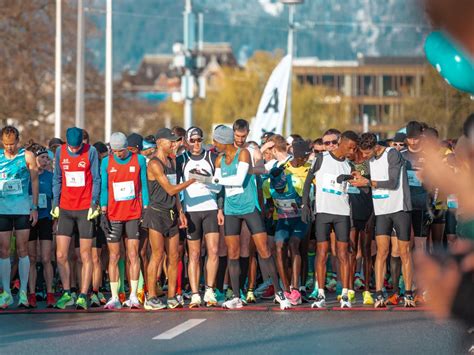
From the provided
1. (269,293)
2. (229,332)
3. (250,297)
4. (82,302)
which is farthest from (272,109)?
(229,332)

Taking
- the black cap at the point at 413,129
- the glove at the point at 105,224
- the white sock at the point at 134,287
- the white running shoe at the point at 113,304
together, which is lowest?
the white running shoe at the point at 113,304

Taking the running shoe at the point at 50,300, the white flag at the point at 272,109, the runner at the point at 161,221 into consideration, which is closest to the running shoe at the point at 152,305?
the runner at the point at 161,221

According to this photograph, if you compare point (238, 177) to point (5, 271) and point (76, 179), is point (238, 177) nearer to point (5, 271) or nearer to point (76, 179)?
point (76, 179)

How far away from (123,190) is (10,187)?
4.10 ft

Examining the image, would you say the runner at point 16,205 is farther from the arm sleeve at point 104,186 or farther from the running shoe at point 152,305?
the running shoe at point 152,305

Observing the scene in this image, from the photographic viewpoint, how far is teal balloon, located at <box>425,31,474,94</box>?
3.86 m

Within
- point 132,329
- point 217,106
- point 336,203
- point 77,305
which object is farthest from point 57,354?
point 217,106

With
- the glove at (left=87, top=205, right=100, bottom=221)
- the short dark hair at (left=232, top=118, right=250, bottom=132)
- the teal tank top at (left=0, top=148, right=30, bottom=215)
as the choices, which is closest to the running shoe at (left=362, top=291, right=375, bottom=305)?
the short dark hair at (left=232, top=118, right=250, bottom=132)

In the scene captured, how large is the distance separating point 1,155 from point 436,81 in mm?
37544

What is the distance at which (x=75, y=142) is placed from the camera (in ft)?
48.2

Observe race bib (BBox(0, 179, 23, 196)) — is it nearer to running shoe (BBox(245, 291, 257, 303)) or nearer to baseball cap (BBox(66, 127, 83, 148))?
baseball cap (BBox(66, 127, 83, 148))

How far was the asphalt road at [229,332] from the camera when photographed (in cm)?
1126

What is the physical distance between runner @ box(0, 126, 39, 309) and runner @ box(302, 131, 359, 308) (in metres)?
3.05

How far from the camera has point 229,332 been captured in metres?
12.5
